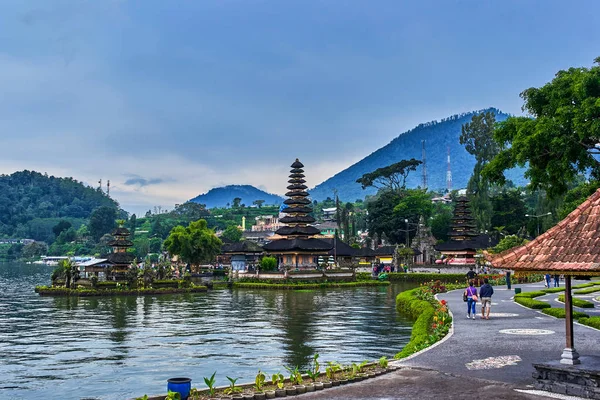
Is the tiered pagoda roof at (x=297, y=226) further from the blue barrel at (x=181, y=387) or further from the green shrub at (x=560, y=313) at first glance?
the blue barrel at (x=181, y=387)

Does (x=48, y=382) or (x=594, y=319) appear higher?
(x=594, y=319)

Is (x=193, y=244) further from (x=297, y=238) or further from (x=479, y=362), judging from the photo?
(x=479, y=362)

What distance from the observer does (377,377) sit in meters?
15.1

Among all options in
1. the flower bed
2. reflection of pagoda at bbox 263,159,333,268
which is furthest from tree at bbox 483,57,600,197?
reflection of pagoda at bbox 263,159,333,268

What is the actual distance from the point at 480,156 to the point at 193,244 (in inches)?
2443

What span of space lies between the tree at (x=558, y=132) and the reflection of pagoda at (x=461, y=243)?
4975 cm

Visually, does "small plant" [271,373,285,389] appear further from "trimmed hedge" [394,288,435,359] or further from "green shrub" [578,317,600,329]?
"green shrub" [578,317,600,329]

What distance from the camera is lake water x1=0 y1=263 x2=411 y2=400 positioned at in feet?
61.0

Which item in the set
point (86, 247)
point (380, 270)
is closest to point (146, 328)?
point (380, 270)

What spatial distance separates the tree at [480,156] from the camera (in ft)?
344

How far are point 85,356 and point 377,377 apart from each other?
12313 millimetres

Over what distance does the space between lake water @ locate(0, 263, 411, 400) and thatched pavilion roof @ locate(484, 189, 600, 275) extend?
7.74m

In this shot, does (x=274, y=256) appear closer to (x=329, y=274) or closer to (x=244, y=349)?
(x=329, y=274)

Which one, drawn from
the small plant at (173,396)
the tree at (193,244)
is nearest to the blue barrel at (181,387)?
the small plant at (173,396)
